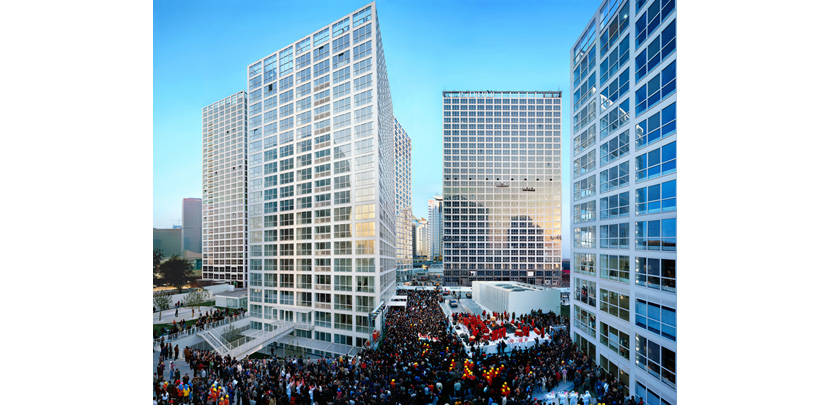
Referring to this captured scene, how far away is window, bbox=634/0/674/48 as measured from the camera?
4.95m

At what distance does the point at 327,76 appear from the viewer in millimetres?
10195

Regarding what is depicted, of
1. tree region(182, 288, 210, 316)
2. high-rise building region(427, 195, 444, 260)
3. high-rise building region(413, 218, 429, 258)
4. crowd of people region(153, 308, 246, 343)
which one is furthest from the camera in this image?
high-rise building region(413, 218, 429, 258)

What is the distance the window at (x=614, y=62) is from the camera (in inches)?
239

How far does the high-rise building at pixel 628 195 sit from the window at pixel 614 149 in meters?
0.02

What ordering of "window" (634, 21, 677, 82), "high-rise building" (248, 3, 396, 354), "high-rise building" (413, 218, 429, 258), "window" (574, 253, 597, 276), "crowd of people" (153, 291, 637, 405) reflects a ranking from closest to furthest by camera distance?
"window" (634, 21, 677, 82) < "crowd of people" (153, 291, 637, 405) < "window" (574, 253, 597, 276) < "high-rise building" (248, 3, 396, 354) < "high-rise building" (413, 218, 429, 258)

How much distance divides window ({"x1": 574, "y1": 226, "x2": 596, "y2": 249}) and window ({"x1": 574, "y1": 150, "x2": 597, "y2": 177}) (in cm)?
138

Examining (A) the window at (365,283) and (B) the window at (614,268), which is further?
(A) the window at (365,283)

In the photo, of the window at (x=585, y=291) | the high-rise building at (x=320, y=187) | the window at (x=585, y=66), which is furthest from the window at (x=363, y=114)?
the window at (x=585, y=291)

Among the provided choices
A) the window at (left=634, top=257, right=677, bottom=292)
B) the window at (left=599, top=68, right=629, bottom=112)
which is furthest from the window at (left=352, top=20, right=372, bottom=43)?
the window at (left=634, top=257, right=677, bottom=292)

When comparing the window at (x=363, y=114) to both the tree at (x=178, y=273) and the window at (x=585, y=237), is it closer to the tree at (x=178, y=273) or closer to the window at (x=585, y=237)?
the window at (x=585, y=237)

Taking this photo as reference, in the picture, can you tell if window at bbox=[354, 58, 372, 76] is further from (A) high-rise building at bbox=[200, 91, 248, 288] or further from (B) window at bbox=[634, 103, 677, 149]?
(A) high-rise building at bbox=[200, 91, 248, 288]

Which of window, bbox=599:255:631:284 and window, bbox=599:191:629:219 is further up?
window, bbox=599:191:629:219

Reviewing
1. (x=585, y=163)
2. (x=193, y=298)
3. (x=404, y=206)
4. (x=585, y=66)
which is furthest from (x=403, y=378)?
(x=404, y=206)
